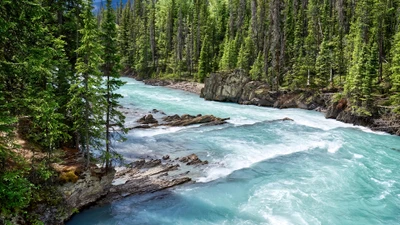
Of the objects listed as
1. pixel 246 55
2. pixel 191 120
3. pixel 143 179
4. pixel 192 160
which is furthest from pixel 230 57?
pixel 143 179

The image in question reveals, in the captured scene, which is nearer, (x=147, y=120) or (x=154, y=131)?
(x=154, y=131)

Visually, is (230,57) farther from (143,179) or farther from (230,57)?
(143,179)

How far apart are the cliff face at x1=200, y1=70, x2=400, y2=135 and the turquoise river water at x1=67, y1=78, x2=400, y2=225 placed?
7.33 feet

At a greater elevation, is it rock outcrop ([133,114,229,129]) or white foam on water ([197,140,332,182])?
rock outcrop ([133,114,229,129])

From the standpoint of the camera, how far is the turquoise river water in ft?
55.0

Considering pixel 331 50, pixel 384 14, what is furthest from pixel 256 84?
pixel 384 14

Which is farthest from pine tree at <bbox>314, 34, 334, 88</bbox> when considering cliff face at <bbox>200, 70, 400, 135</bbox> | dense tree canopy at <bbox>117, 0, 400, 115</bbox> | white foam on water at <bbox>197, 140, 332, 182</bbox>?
white foam on water at <bbox>197, 140, 332, 182</bbox>

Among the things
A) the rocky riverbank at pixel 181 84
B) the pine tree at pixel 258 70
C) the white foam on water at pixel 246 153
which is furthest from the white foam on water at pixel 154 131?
the rocky riverbank at pixel 181 84

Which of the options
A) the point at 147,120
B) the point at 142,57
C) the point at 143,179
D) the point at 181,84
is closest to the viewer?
the point at 143,179

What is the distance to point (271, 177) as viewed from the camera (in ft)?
71.8

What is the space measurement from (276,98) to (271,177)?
3161cm

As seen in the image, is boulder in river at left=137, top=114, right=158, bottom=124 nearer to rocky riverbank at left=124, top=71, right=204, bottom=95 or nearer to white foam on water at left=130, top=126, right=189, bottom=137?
white foam on water at left=130, top=126, right=189, bottom=137

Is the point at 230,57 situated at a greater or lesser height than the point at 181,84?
greater

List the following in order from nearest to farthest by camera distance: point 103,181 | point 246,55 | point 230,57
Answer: point 103,181
point 246,55
point 230,57
